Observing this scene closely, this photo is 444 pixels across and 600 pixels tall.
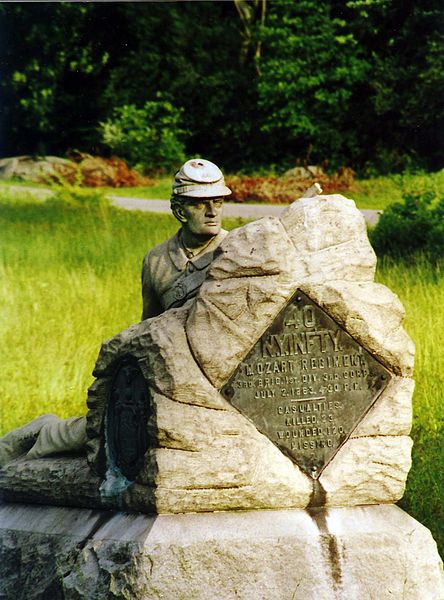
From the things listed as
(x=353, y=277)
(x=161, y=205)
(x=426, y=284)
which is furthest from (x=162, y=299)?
(x=161, y=205)

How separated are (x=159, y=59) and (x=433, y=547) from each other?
10337 millimetres

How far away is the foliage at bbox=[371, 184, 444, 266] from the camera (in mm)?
12633

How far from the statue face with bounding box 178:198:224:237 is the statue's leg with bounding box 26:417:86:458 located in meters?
1.17

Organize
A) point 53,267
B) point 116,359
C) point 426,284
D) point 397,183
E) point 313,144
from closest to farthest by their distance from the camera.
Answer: point 116,359
point 426,284
point 53,267
point 397,183
point 313,144

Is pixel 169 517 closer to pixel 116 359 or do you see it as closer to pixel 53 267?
pixel 116 359

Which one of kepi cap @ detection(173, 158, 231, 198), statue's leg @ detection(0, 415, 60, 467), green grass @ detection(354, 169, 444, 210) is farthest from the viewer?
green grass @ detection(354, 169, 444, 210)

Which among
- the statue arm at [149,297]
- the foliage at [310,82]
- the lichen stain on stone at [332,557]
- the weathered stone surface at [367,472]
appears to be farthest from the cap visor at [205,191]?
the foliage at [310,82]

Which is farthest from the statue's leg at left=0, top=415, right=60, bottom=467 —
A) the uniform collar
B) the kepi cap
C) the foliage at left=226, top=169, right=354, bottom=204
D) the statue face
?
the foliage at left=226, top=169, right=354, bottom=204

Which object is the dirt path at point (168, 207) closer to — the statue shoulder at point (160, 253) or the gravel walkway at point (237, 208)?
the gravel walkway at point (237, 208)

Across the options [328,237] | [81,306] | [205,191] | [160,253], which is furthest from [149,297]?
[81,306]

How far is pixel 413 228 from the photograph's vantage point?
42.2 ft

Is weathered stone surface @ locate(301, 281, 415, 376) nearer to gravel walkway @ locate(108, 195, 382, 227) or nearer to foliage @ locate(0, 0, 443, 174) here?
gravel walkway @ locate(108, 195, 382, 227)

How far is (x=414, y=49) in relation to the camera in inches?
575

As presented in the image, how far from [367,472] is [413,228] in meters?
6.38
